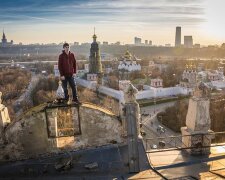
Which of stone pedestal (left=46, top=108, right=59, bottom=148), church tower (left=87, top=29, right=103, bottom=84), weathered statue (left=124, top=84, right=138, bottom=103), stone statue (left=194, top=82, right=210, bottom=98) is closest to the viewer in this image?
weathered statue (left=124, top=84, right=138, bottom=103)

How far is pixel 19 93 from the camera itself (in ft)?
160

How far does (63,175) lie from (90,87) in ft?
160

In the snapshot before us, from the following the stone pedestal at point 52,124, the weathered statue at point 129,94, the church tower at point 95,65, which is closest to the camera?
the weathered statue at point 129,94

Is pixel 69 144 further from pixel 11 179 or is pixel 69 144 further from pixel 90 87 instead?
pixel 90 87

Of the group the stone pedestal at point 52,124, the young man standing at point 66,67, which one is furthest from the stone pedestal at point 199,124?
the stone pedestal at point 52,124

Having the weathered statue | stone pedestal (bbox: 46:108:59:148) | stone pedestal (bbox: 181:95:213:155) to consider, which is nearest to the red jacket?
stone pedestal (bbox: 46:108:59:148)

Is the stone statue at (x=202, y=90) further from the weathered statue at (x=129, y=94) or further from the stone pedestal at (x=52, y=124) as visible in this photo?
the stone pedestal at (x=52, y=124)

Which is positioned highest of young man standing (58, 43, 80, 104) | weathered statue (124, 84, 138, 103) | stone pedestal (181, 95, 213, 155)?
young man standing (58, 43, 80, 104)

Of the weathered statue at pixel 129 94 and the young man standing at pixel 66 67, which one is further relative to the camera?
the young man standing at pixel 66 67

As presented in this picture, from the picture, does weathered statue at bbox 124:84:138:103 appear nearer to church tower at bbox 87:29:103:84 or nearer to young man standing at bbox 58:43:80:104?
young man standing at bbox 58:43:80:104

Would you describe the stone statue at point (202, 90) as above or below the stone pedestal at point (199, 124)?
above

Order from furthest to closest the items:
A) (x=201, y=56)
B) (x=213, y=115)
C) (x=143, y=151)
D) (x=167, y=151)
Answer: (x=201, y=56), (x=213, y=115), (x=167, y=151), (x=143, y=151)

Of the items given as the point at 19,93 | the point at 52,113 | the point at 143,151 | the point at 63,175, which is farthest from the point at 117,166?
the point at 19,93

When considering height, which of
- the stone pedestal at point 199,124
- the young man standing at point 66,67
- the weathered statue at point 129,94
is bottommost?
the stone pedestal at point 199,124
